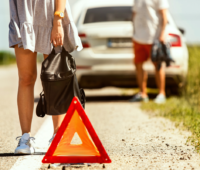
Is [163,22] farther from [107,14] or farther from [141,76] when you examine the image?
[107,14]

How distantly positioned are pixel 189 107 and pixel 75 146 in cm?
377

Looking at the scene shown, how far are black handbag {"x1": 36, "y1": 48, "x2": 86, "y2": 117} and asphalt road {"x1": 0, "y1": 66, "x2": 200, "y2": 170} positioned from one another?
0.47m

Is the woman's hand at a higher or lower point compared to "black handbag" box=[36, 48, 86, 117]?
higher

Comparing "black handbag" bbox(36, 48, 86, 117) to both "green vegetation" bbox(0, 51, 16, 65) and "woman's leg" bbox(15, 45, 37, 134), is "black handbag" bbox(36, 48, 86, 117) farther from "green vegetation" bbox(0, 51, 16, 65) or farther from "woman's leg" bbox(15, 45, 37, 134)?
"green vegetation" bbox(0, 51, 16, 65)

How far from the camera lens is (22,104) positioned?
393 centimetres

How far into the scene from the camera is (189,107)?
265 inches

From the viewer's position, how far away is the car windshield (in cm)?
782

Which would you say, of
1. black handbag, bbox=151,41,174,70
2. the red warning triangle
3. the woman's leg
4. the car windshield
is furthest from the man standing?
the red warning triangle

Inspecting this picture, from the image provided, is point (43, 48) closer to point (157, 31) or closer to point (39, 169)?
point (39, 169)

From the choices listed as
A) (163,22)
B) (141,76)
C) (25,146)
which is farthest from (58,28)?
(141,76)

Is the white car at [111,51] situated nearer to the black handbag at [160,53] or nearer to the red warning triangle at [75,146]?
the black handbag at [160,53]

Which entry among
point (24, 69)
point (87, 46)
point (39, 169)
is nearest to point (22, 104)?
point (24, 69)

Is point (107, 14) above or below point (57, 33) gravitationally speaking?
below

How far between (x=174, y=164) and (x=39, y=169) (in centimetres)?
102
